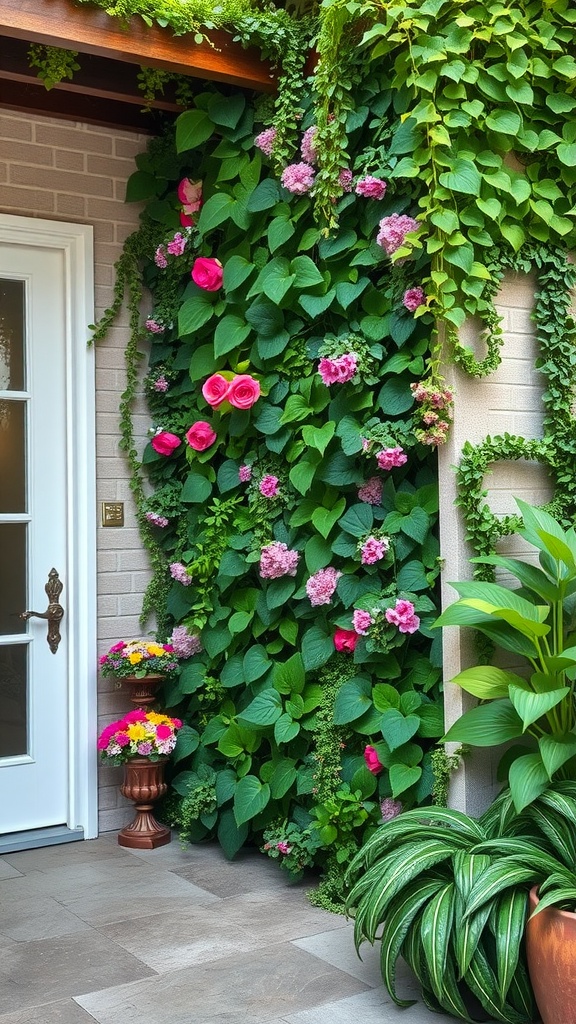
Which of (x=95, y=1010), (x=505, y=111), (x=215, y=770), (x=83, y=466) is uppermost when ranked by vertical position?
(x=505, y=111)

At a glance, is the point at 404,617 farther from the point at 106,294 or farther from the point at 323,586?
the point at 106,294

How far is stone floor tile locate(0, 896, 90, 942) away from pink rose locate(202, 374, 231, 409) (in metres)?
1.57

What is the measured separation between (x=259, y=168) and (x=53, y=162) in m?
0.87

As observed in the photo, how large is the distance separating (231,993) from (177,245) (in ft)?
7.85

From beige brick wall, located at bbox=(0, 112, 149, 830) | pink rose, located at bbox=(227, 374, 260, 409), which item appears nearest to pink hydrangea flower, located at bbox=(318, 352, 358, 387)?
pink rose, located at bbox=(227, 374, 260, 409)

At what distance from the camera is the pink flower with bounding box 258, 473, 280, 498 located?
3285 mm

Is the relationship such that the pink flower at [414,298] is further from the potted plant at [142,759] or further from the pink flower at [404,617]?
the potted plant at [142,759]

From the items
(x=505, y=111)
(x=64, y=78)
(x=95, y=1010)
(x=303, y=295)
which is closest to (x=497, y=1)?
(x=505, y=111)

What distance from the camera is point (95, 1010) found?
2.36 m

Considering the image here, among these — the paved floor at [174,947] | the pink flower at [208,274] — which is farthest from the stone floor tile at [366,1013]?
the pink flower at [208,274]

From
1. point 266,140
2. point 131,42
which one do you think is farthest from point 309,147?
point 131,42

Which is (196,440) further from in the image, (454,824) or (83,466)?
(454,824)

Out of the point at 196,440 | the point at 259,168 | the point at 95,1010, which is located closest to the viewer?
the point at 95,1010

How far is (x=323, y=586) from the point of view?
3020 mm
